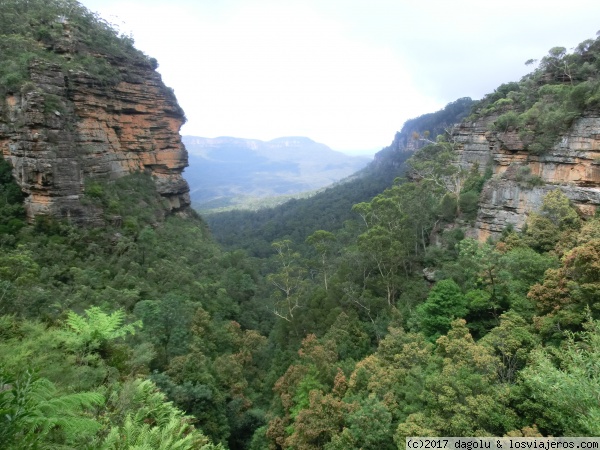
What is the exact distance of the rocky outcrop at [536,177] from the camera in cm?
1838

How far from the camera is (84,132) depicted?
2903 cm

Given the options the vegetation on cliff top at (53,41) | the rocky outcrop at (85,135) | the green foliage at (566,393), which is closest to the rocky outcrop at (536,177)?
the green foliage at (566,393)

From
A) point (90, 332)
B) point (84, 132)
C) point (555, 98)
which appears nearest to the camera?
point (90, 332)

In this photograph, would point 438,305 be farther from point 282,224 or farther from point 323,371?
point 282,224

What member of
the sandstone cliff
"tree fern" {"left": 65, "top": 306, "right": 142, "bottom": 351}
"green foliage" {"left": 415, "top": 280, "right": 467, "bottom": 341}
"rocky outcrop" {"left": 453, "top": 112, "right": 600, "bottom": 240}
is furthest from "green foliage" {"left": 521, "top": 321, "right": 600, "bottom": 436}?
the sandstone cliff

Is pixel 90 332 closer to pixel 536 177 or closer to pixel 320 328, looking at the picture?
pixel 320 328

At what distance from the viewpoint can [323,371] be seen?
15.7m

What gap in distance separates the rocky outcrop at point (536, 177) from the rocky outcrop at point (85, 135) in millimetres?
26275

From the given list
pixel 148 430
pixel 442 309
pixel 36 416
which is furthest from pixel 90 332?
pixel 442 309

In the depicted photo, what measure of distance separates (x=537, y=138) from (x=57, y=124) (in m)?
29.5

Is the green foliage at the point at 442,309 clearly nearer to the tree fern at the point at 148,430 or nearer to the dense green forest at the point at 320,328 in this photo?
the dense green forest at the point at 320,328

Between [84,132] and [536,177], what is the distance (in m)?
32.6

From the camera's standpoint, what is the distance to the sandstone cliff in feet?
73.4

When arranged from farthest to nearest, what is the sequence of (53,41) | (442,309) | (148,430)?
(53,41) → (442,309) → (148,430)
